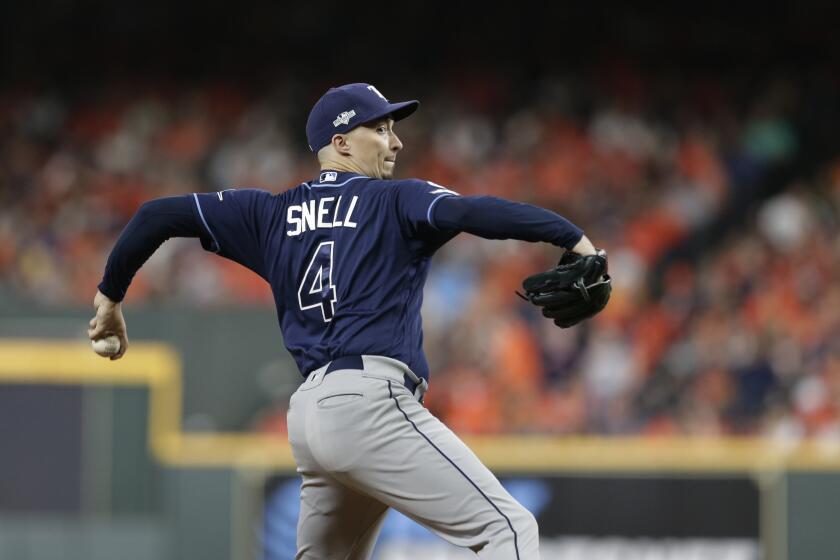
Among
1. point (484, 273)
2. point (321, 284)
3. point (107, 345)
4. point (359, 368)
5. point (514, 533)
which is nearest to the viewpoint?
point (514, 533)

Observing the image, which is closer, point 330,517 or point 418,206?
point 418,206

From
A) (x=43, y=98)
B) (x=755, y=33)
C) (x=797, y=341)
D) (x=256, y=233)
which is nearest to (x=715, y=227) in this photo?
(x=797, y=341)

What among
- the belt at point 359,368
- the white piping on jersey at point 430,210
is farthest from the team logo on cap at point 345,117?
the belt at point 359,368

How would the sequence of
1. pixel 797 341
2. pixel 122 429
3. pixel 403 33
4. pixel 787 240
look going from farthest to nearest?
pixel 403 33 < pixel 787 240 < pixel 797 341 < pixel 122 429

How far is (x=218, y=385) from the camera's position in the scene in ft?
33.5

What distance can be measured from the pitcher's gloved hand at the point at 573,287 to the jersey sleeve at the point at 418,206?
311 millimetres

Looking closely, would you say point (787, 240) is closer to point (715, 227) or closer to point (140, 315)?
point (715, 227)

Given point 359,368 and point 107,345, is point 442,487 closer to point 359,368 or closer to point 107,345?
point 359,368

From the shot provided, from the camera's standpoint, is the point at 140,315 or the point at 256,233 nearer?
the point at 256,233

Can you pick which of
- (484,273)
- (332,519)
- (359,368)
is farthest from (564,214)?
(359,368)

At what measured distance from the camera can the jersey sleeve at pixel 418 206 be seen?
368 cm

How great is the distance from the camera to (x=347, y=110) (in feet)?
13.1

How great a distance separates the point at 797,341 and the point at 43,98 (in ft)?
30.3

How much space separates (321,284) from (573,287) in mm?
736
